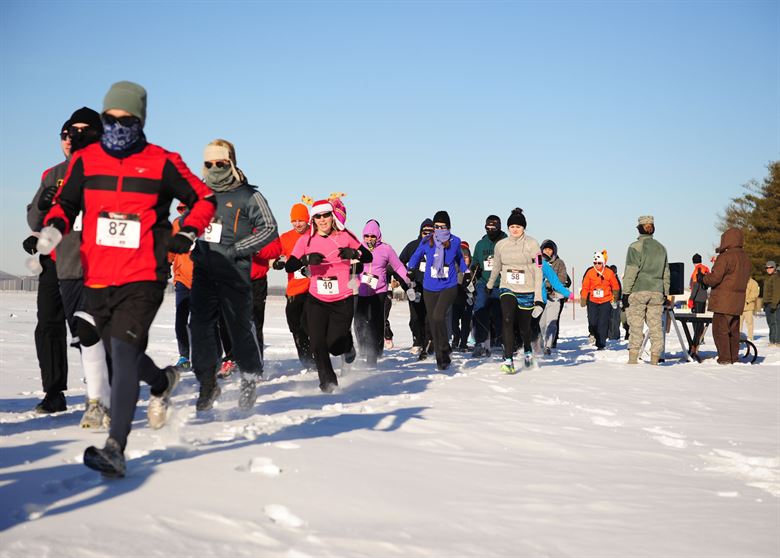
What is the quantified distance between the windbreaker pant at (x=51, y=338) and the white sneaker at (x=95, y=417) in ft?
3.71

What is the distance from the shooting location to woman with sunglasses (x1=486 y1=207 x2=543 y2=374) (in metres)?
12.2

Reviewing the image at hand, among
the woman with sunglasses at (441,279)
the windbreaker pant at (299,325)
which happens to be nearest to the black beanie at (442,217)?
the woman with sunglasses at (441,279)

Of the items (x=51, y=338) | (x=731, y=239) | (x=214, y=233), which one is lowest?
(x=51, y=338)

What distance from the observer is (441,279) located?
41.2 feet

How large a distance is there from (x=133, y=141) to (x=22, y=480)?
1.78 meters

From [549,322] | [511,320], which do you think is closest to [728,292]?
[549,322]

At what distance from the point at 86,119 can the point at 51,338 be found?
1719 mm

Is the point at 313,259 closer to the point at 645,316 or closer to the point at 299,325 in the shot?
the point at 299,325

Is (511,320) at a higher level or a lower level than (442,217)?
lower

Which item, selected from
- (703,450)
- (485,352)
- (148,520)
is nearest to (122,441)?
(148,520)

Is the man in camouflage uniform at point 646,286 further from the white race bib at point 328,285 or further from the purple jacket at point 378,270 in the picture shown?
the white race bib at point 328,285

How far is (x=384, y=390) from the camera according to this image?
372 inches

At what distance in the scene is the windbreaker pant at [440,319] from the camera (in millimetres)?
12289

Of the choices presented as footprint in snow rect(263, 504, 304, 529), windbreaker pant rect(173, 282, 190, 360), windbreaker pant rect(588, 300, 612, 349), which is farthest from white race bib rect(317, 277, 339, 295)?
windbreaker pant rect(588, 300, 612, 349)
